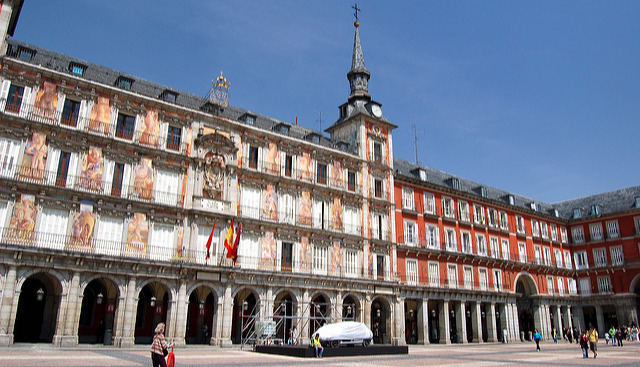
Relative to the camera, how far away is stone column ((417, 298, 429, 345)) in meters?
42.4

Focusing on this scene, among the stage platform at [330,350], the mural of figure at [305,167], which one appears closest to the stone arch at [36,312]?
the stage platform at [330,350]

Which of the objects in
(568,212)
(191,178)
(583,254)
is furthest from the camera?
(568,212)

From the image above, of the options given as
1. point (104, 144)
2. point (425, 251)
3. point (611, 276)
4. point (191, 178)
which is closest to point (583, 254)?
point (611, 276)

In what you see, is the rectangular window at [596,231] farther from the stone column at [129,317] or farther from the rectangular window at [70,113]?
the rectangular window at [70,113]

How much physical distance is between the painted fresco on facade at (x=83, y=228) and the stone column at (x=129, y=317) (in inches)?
138

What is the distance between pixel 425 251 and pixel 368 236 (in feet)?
23.9

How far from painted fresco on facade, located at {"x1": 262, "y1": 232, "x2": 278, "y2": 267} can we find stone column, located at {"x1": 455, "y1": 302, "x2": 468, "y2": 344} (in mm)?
21349

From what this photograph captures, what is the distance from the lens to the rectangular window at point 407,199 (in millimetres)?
45500

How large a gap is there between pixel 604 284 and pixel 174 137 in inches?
2096

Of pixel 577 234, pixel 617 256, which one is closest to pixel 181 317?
pixel 617 256

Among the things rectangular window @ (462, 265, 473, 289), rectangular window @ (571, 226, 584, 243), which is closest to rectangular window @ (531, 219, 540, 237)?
rectangular window @ (571, 226, 584, 243)

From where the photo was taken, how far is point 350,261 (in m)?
39.7

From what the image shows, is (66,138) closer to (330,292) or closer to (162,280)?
(162,280)

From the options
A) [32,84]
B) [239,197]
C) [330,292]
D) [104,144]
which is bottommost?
[330,292]
